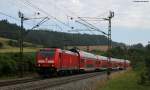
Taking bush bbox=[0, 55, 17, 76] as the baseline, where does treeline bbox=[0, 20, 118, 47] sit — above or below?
above

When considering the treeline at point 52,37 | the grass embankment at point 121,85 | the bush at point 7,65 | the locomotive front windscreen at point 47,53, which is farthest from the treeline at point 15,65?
the treeline at point 52,37

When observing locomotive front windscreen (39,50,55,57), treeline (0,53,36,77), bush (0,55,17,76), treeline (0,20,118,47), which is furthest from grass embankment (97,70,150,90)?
treeline (0,20,118,47)

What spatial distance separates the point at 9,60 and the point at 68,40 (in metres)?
24.9

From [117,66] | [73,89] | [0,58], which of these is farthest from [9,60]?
[117,66]

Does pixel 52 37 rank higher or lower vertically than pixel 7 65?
higher

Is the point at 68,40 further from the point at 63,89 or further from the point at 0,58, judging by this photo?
the point at 63,89

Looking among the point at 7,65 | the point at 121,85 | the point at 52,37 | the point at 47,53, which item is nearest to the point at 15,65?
the point at 7,65

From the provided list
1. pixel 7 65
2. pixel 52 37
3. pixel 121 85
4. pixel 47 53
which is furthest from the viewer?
pixel 52 37

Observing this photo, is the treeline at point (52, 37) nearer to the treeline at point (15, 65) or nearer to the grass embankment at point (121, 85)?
the treeline at point (15, 65)

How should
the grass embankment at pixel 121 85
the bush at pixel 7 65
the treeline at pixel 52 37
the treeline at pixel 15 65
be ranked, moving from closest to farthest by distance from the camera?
the grass embankment at pixel 121 85 < the bush at pixel 7 65 < the treeline at pixel 15 65 < the treeline at pixel 52 37

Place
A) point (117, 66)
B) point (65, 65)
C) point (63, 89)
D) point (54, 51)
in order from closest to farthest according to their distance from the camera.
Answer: point (63, 89) < point (54, 51) < point (65, 65) < point (117, 66)

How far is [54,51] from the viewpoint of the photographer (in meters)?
50.2

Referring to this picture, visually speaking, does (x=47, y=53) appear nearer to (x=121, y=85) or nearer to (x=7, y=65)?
(x=7, y=65)

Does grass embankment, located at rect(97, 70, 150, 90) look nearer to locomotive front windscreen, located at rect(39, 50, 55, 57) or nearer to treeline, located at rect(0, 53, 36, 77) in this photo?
locomotive front windscreen, located at rect(39, 50, 55, 57)
